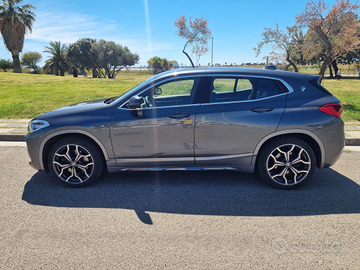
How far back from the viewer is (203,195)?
4020 mm

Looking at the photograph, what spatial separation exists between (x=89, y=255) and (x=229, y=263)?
1.29m

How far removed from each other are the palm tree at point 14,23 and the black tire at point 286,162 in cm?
5222

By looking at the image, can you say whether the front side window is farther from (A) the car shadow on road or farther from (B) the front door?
(A) the car shadow on road

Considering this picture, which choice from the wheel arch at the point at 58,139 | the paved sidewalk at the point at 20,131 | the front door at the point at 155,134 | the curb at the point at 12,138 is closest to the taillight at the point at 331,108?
the front door at the point at 155,134

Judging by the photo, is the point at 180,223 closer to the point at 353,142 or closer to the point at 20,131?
the point at 353,142

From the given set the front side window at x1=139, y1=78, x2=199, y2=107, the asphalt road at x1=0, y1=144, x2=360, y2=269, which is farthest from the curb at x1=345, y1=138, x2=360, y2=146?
the front side window at x1=139, y1=78, x2=199, y2=107

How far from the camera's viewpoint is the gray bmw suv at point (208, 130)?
4.04 metres

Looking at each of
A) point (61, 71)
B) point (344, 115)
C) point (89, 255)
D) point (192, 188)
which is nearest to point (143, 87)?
point (192, 188)

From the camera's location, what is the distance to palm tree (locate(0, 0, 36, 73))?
45.0 meters

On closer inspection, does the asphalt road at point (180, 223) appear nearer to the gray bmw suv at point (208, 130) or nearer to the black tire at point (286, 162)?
the black tire at point (286, 162)

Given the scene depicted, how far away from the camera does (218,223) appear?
3.28m

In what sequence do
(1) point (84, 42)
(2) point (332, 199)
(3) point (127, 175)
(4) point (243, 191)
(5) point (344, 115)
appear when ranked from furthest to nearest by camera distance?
1. (1) point (84, 42)
2. (5) point (344, 115)
3. (3) point (127, 175)
4. (4) point (243, 191)
5. (2) point (332, 199)

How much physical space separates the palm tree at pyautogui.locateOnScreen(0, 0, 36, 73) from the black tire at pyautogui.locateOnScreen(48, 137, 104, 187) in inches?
1992

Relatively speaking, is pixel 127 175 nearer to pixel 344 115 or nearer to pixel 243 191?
pixel 243 191
